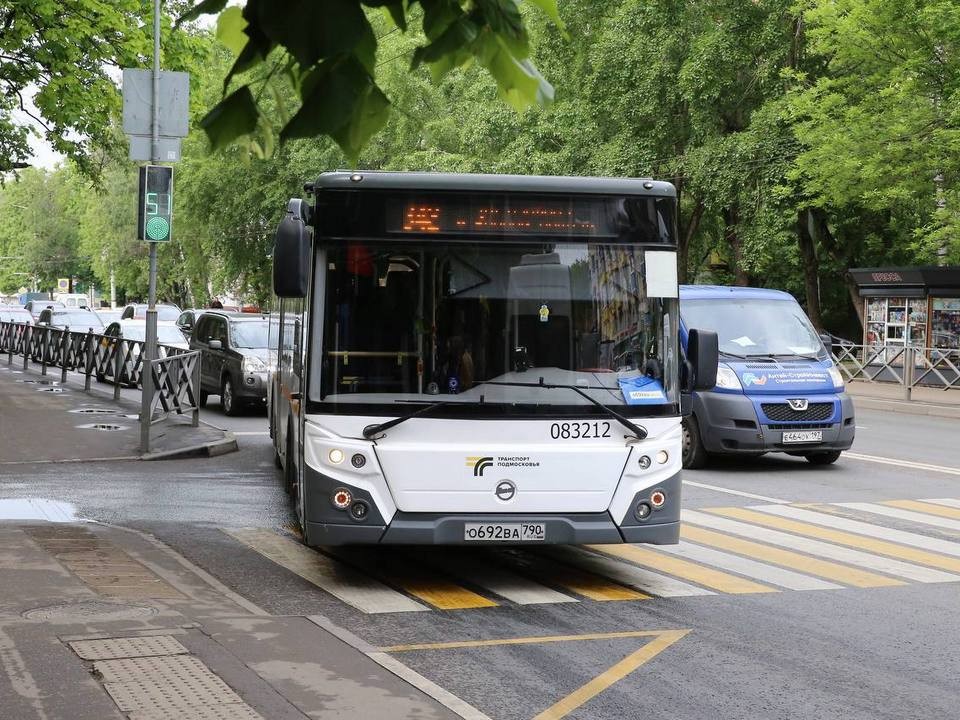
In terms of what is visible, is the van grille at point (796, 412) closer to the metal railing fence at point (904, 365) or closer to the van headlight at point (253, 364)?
the van headlight at point (253, 364)

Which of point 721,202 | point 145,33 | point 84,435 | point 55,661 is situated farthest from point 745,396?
point 721,202

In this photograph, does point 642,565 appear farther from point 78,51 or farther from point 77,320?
point 77,320

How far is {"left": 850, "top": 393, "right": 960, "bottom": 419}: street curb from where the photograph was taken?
25.7 metres

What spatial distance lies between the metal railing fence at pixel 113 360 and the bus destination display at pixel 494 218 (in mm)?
8902

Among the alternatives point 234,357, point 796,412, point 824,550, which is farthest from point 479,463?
point 234,357

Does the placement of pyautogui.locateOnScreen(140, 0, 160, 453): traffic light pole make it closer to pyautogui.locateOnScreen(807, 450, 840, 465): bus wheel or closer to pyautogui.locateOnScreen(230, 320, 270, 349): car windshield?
pyautogui.locateOnScreen(230, 320, 270, 349): car windshield

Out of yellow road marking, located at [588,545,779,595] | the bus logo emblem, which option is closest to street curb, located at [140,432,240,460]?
yellow road marking, located at [588,545,779,595]

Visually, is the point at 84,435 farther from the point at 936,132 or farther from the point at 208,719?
the point at 936,132

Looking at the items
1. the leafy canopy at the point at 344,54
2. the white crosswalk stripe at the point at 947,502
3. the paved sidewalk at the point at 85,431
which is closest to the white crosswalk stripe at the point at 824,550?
the white crosswalk stripe at the point at 947,502

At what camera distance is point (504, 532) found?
8.15 metres

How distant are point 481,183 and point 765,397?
7285 millimetres

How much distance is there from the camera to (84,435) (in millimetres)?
18031

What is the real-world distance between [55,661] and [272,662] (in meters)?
0.97

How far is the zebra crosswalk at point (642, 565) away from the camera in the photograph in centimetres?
830
